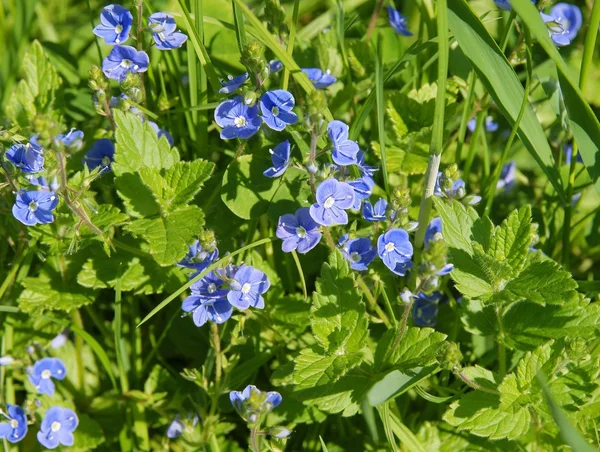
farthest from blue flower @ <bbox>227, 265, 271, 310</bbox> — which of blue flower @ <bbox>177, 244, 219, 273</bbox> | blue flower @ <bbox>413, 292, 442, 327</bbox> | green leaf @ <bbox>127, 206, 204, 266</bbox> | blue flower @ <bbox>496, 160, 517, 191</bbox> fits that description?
blue flower @ <bbox>496, 160, 517, 191</bbox>

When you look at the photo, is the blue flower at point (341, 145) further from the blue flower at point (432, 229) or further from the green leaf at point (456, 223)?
the blue flower at point (432, 229)

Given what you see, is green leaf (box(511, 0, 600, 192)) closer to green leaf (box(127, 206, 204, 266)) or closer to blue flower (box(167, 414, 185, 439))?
green leaf (box(127, 206, 204, 266))

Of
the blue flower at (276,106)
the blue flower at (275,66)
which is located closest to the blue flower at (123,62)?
the blue flower at (275,66)

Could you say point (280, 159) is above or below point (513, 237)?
above

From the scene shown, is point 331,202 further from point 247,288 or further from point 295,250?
point 295,250

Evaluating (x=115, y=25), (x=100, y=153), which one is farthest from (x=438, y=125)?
(x=100, y=153)

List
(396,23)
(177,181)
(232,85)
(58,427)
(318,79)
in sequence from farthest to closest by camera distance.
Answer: (396,23)
(318,79)
(58,427)
(177,181)
(232,85)
